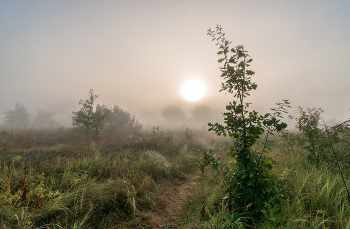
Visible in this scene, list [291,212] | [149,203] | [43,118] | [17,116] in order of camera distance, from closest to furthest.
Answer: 1. [291,212]
2. [149,203]
3. [17,116]
4. [43,118]

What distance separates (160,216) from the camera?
11.9ft

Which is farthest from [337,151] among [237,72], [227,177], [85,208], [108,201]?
[85,208]

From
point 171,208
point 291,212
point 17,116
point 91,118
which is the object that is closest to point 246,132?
point 291,212

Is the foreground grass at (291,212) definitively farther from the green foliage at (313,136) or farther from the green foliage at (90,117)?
the green foliage at (90,117)

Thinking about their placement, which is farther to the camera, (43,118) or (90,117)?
(43,118)

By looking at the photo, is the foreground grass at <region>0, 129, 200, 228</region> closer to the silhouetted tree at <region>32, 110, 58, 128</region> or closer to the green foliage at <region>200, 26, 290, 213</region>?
the green foliage at <region>200, 26, 290, 213</region>

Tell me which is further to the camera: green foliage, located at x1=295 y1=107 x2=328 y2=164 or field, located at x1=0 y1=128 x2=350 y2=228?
green foliage, located at x1=295 y1=107 x2=328 y2=164

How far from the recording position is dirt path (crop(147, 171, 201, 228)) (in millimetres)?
3315

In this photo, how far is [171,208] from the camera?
13.2 ft

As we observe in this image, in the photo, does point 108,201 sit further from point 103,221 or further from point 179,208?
point 179,208

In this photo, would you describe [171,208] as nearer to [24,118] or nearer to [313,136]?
[313,136]

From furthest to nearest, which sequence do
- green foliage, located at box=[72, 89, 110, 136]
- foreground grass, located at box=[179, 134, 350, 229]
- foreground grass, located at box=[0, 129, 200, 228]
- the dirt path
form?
green foliage, located at box=[72, 89, 110, 136] < the dirt path < foreground grass, located at box=[0, 129, 200, 228] < foreground grass, located at box=[179, 134, 350, 229]

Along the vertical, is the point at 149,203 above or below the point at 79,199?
below

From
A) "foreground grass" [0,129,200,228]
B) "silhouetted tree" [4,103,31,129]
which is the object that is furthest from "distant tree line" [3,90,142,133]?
"foreground grass" [0,129,200,228]
